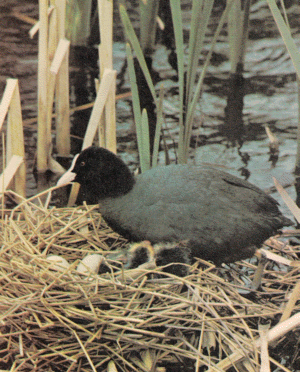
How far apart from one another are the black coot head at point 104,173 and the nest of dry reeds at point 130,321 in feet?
1.48

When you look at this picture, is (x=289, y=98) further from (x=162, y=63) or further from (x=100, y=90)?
(x=100, y=90)

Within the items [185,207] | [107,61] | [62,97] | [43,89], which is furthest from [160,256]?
[62,97]

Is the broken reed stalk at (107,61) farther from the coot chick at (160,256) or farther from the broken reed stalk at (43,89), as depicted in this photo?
the coot chick at (160,256)

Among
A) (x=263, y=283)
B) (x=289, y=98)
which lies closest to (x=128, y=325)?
(x=263, y=283)

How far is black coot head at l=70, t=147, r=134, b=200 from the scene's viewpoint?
3.20m

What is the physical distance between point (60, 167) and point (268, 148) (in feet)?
5.32

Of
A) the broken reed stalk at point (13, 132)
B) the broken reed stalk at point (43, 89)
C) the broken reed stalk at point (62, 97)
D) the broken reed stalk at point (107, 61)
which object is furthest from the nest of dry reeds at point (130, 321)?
the broken reed stalk at point (62, 97)

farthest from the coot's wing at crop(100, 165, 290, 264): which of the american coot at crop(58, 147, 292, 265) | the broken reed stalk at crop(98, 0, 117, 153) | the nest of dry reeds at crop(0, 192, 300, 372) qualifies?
the broken reed stalk at crop(98, 0, 117, 153)

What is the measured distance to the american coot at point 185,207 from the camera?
9.78ft

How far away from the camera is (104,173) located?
127 inches

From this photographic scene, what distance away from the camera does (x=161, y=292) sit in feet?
9.20

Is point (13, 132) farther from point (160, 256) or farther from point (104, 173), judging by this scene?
point (160, 256)

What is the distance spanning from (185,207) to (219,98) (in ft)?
9.68

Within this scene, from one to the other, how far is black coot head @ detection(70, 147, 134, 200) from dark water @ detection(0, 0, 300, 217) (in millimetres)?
1176
